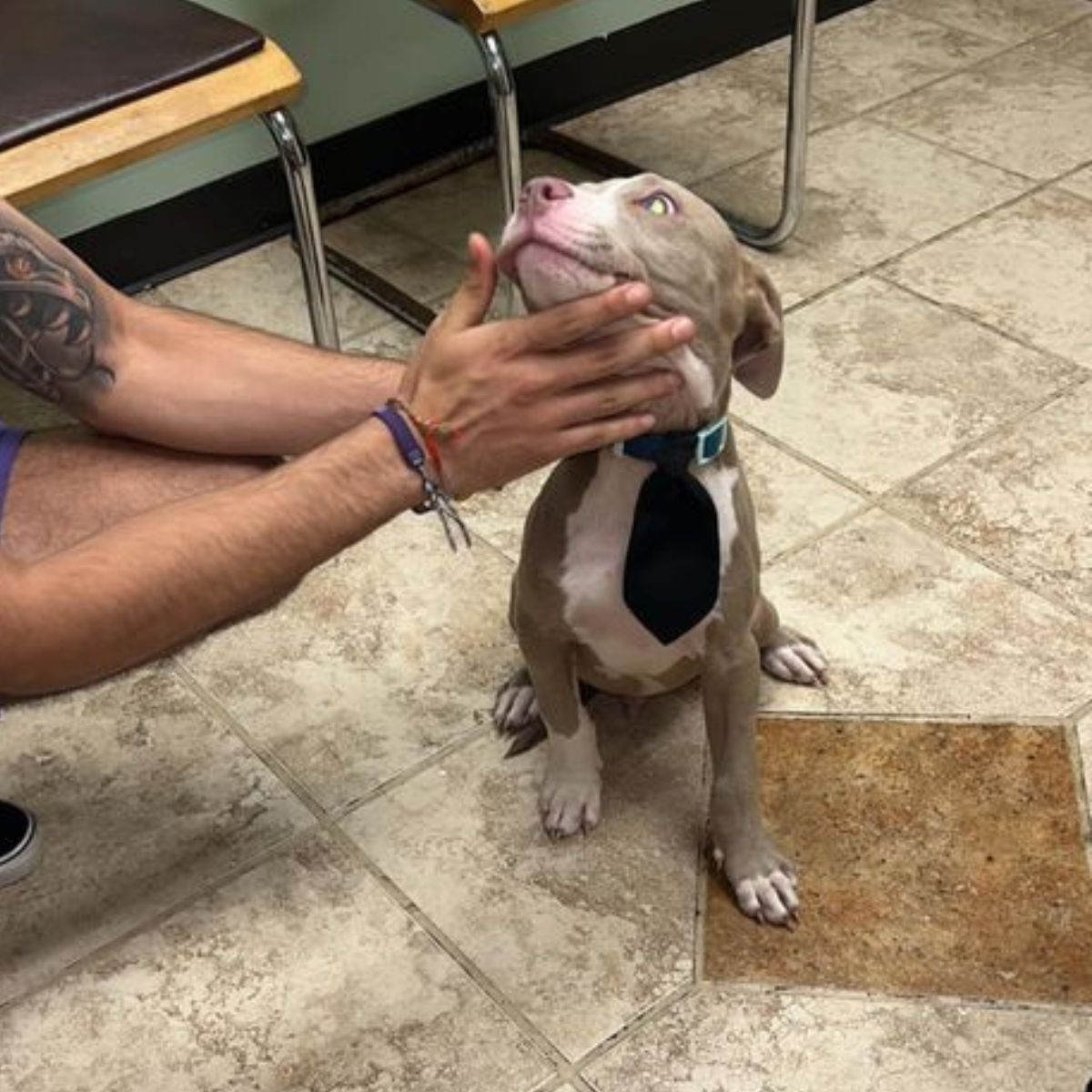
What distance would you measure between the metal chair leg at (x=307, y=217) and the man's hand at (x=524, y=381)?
0.73 meters

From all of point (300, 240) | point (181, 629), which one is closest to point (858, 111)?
point (300, 240)

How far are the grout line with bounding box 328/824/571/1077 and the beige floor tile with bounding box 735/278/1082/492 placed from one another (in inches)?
30.8

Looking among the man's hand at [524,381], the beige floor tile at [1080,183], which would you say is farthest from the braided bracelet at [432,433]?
the beige floor tile at [1080,183]

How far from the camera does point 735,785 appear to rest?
56.1 inches

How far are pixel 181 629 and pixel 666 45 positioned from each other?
6.67 ft

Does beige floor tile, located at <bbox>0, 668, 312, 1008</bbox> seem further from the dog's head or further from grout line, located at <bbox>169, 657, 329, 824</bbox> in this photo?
the dog's head

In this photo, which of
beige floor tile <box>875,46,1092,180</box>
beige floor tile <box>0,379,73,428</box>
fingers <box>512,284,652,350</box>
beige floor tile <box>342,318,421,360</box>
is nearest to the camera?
fingers <box>512,284,652,350</box>

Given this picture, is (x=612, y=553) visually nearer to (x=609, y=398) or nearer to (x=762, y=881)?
(x=609, y=398)

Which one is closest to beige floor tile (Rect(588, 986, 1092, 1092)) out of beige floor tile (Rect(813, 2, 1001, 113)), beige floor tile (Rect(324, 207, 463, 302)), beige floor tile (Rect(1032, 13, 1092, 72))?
beige floor tile (Rect(324, 207, 463, 302))

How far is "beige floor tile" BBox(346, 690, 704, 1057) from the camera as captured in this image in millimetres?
1404

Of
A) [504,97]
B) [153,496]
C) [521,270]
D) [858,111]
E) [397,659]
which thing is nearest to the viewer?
[521,270]

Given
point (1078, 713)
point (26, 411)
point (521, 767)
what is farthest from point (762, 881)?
point (26, 411)

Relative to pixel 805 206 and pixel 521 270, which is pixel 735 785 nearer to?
pixel 521 270

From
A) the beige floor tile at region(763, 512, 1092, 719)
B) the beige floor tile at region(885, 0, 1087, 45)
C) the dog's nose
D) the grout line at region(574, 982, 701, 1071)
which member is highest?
the dog's nose
